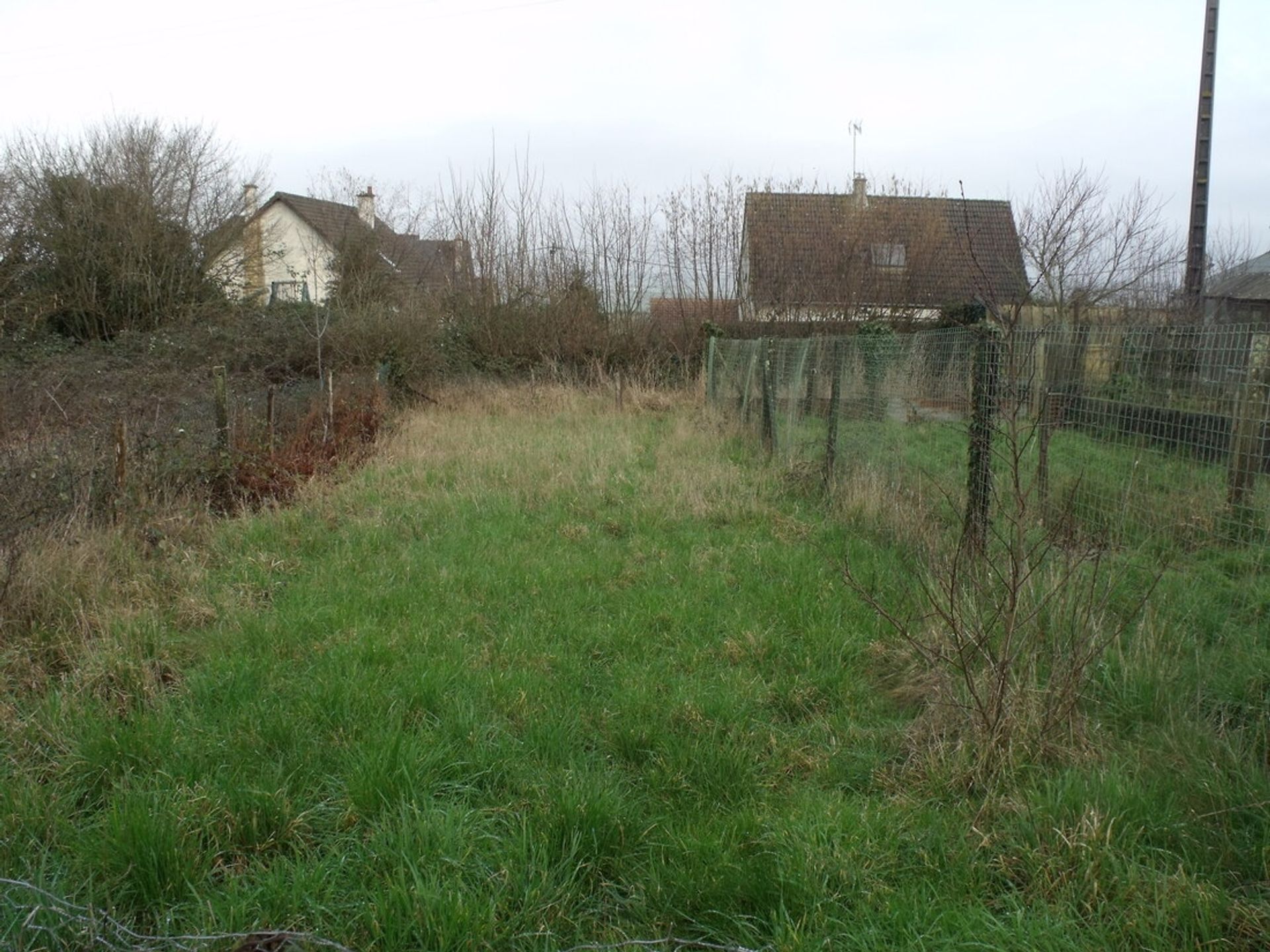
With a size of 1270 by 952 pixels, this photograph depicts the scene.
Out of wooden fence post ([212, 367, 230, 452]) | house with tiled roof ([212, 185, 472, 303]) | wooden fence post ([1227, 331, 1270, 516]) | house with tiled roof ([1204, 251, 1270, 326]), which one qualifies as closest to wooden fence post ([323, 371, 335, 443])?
wooden fence post ([212, 367, 230, 452])

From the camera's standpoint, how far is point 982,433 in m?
5.22

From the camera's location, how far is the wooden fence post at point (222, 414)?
8.15 metres

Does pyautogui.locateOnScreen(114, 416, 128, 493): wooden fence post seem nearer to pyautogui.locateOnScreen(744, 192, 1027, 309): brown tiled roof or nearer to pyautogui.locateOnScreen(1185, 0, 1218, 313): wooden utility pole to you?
pyautogui.locateOnScreen(1185, 0, 1218, 313): wooden utility pole

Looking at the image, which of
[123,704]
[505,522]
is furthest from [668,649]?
[505,522]

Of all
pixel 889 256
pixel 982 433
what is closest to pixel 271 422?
pixel 982 433

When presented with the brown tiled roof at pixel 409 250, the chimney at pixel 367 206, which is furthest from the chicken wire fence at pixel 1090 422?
the chimney at pixel 367 206

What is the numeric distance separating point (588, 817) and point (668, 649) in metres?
1.67

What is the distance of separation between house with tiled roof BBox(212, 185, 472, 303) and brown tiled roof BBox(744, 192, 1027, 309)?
7.02m

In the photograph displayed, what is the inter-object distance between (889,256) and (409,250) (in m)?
12.2

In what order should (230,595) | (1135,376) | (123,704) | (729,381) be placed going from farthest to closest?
1. (729,381)
2. (230,595)
3. (1135,376)
4. (123,704)

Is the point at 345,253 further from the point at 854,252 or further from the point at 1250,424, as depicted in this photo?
the point at 1250,424

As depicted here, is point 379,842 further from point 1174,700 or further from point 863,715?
point 1174,700

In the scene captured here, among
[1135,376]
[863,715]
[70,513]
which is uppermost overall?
[1135,376]

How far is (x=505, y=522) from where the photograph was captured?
7137mm
